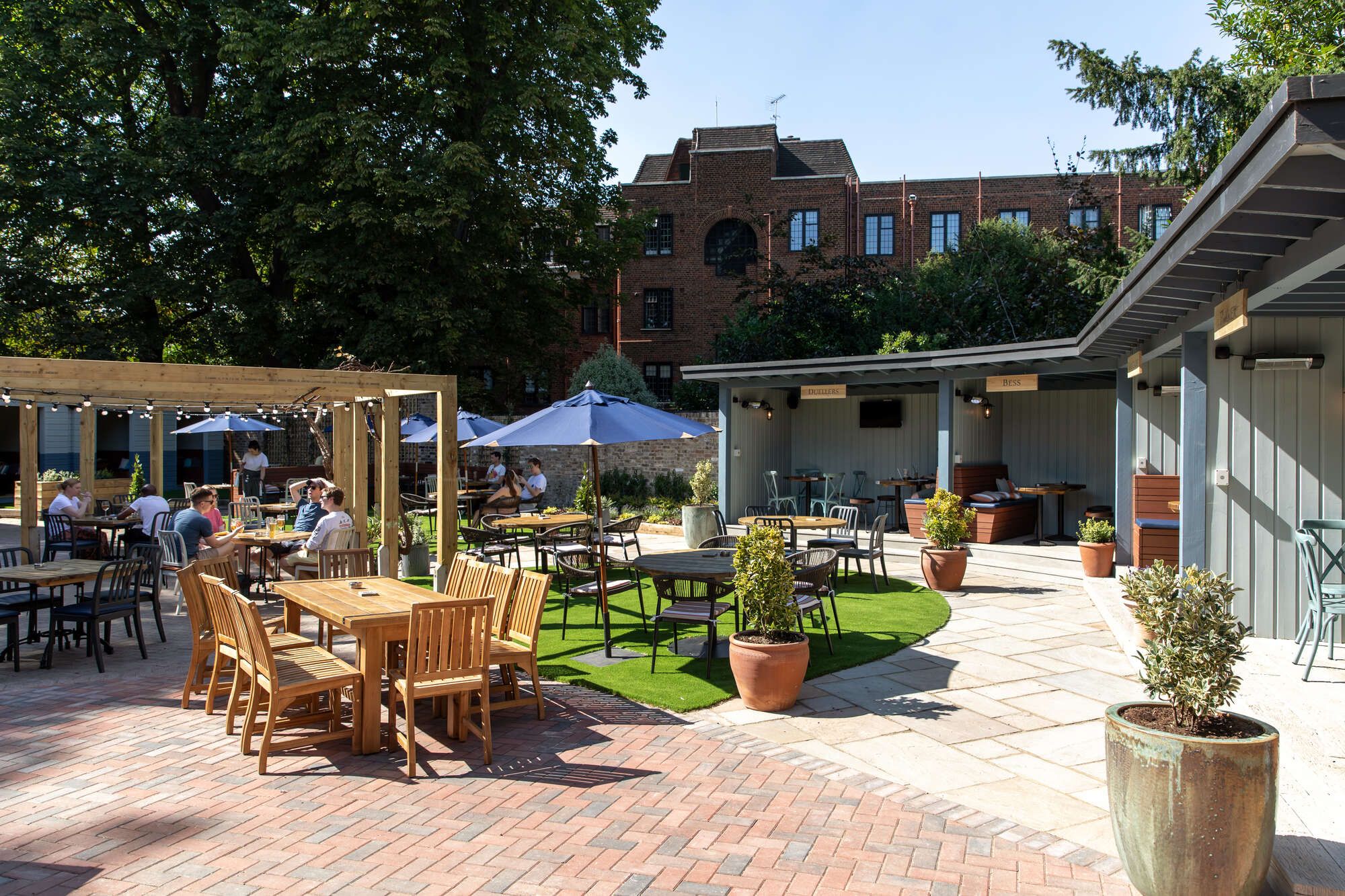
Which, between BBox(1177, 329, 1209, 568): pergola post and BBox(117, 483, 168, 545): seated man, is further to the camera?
BBox(117, 483, 168, 545): seated man

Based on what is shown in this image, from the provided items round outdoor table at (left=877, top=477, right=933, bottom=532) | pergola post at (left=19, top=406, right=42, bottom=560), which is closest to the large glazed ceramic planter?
round outdoor table at (left=877, top=477, right=933, bottom=532)

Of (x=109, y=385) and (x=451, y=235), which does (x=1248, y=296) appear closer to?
(x=109, y=385)

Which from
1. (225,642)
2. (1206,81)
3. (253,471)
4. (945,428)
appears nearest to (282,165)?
(253,471)

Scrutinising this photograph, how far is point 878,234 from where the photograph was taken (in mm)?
31047

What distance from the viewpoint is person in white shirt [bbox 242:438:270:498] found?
1817 centimetres

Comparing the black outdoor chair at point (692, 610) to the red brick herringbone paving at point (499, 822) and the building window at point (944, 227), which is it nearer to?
the red brick herringbone paving at point (499, 822)

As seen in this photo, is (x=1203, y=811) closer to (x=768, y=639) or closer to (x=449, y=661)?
(x=768, y=639)

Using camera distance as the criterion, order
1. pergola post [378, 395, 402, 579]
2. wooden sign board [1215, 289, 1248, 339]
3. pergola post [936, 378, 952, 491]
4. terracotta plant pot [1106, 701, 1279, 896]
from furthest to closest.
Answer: pergola post [936, 378, 952, 491] < pergola post [378, 395, 402, 579] < wooden sign board [1215, 289, 1248, 339] < terracotta plant pot [1106, 701, 1279, 896]

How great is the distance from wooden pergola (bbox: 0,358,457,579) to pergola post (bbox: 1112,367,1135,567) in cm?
843

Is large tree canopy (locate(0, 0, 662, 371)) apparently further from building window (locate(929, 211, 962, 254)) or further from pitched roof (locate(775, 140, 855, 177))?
building window (locate(929, 211, 962, 254))

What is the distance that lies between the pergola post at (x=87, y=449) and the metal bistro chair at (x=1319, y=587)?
15405mm

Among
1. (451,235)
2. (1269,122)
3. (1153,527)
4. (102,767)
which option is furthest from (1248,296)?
(451,235)

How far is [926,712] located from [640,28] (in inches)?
871

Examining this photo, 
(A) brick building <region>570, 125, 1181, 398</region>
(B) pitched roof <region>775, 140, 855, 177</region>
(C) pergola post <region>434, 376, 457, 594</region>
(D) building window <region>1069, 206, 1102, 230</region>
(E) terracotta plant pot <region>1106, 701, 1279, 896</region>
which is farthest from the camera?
(B) pitched roof <region>775, 140, 855, 177</region>
